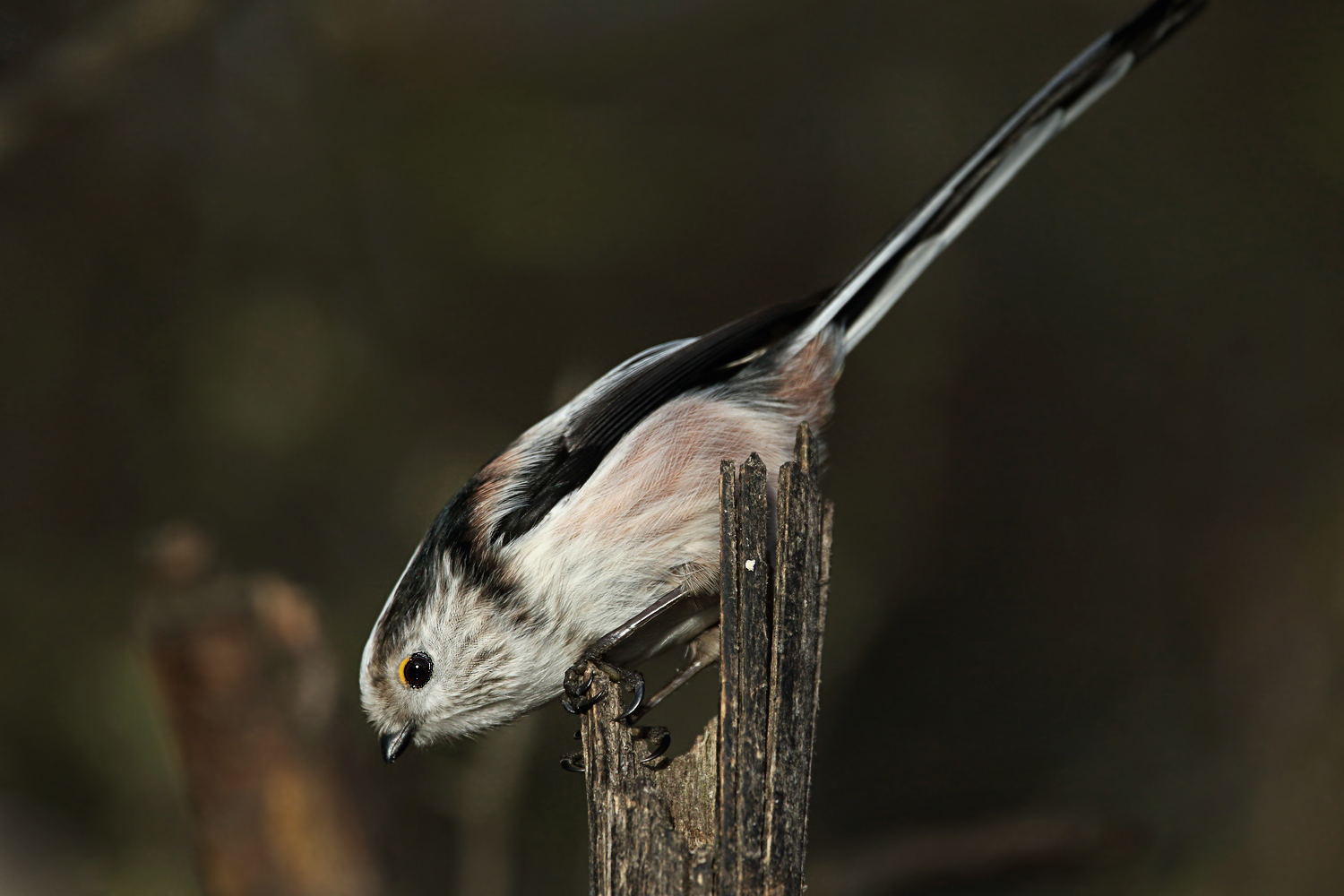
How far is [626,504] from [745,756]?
594 millimetres

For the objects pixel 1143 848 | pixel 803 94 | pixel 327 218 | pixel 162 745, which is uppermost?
pixel 803 94

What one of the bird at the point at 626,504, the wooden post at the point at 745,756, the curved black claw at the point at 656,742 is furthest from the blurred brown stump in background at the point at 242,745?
the wooden post at the point at 745,756

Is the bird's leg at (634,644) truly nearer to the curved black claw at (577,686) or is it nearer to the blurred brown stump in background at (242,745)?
the curved black claw at (577,686)

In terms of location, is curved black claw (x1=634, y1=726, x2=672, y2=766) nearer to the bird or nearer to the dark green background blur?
the bird

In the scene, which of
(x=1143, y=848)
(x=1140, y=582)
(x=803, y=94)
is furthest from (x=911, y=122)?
(x=1143, y=848)

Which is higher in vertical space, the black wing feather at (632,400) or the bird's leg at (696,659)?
the black wing feather at (632,400)

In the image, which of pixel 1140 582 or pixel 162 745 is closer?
pixel 162 745

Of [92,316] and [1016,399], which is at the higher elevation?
[92,316]

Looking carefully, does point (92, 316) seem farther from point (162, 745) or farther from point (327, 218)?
point (162, 745)

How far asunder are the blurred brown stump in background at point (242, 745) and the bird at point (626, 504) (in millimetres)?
1233

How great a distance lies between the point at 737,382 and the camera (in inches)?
80.9

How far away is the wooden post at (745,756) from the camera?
53.4 inches

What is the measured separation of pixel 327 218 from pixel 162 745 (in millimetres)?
2085

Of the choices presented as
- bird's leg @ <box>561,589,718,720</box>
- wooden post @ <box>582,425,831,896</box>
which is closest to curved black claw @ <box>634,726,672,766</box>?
bird's leg @ <box>561,589,718,720</box>
